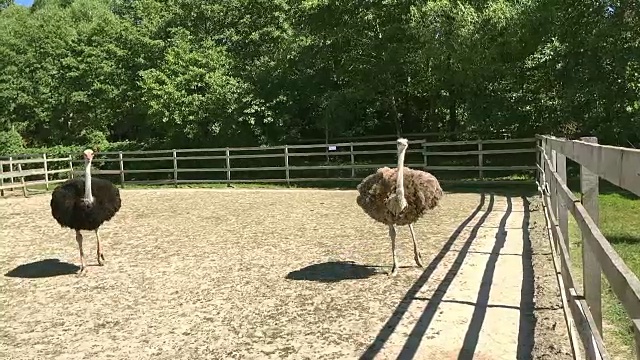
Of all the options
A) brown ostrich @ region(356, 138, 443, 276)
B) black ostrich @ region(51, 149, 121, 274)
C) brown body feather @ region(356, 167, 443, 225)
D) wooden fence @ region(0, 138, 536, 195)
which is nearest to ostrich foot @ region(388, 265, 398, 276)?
brown ostrich @ region(356, 138, 443, 276)

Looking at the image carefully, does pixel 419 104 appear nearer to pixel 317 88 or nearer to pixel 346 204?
pixel 317 88

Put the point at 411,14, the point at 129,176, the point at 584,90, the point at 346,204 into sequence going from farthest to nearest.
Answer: the point at 129,176
the point at 411,14
the point at 584,90
the point at 346,204

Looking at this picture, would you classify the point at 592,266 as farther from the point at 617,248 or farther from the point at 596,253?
the point at 617,248

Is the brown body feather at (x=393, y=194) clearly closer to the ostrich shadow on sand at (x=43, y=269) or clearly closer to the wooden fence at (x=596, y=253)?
the wooden fence at (x=596, y=253)

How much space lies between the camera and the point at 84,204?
271 inches

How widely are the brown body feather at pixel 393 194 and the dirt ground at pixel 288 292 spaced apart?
58 centimetres

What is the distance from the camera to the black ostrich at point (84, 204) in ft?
22.6

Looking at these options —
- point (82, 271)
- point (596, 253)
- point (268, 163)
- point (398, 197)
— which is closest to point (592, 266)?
point (596, 253)

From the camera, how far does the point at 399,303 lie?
4895 millimetres

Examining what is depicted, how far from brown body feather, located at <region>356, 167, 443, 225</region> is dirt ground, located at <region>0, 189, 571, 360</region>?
1.90 ft

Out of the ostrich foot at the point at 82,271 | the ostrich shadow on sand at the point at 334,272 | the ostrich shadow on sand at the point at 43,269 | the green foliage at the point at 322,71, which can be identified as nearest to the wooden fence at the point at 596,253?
the ostrich shadow on sand at the point at 334,272

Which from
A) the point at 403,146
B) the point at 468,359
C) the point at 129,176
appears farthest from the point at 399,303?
Result: the point at 129,176

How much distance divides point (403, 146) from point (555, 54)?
333 inches

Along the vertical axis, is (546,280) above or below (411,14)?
below
